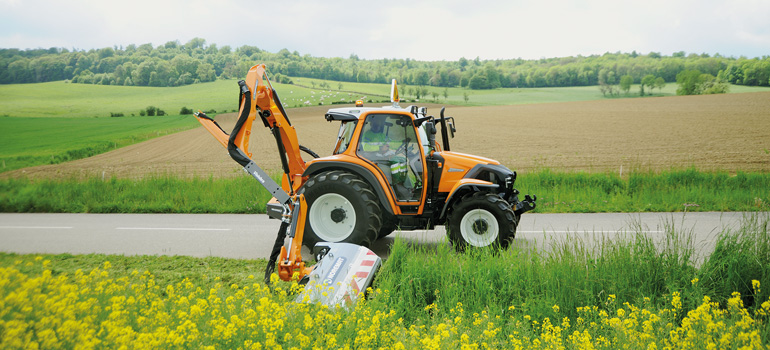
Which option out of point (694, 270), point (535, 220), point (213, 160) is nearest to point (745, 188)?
point (535, 220)

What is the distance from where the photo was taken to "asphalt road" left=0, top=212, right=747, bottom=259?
24.2 ft

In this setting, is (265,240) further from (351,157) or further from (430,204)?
(430,204)

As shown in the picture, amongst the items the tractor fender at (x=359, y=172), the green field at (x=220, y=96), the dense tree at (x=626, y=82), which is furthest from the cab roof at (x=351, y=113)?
the dense tree at (x=626, y=82)

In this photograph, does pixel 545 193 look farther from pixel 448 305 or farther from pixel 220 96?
pixel 220 96

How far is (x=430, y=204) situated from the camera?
279 inches

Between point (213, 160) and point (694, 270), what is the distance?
21294mm

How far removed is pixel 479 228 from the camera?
6.65 metres

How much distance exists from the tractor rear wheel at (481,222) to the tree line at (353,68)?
15.2ft

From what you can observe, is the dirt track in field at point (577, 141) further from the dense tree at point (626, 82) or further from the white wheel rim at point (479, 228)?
the white wheel rim at point (479, 228)

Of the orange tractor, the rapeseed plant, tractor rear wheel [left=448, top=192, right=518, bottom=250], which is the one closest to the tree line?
the rapeseed plant

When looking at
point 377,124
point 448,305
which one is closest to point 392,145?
point 377,124

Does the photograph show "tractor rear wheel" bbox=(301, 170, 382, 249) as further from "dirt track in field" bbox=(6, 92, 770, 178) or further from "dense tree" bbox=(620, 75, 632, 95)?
"dense tree" bbox=(620, 75, 632, 95)

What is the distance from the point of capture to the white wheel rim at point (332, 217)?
7.01m

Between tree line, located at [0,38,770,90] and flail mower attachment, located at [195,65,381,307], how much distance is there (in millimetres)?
2141
